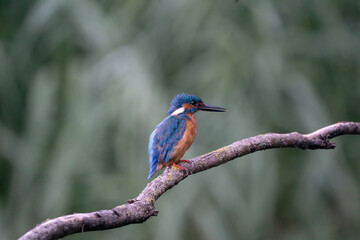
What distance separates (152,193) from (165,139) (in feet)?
2.24

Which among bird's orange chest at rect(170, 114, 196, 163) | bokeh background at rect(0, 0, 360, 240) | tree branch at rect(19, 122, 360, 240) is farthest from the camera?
bokeh background at rect(0, 0, 360, 240)

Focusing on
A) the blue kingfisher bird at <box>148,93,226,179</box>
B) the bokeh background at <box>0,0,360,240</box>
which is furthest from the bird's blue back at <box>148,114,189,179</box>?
the bokeh background at <box>0,0,360,240</box>

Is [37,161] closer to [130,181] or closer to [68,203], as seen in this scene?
[68,203]

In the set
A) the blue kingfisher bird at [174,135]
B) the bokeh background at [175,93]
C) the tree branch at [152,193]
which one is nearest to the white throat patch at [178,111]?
the blue kingfisher bird at [174,135]

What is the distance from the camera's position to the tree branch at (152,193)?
0.85m

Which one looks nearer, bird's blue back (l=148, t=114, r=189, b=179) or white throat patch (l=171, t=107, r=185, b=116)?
bird's blue back (l=148, t=114, r=189, b=179)

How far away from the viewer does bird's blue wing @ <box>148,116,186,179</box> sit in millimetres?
1804

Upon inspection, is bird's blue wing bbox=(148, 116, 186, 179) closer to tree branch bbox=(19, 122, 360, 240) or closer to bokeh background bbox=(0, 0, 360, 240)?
tree branch bbox=(19, 122, 360, 240)

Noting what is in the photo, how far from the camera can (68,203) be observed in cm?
271

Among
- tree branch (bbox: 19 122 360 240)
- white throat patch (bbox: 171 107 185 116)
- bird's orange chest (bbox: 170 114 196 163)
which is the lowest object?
tree branch (bbox: 19 122 360 240)

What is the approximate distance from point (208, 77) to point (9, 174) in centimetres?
136

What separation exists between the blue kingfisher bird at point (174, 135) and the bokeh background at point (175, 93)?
699mm

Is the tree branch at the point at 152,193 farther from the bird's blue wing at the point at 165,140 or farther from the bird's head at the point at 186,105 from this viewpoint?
the bird's head at the point at 186,105

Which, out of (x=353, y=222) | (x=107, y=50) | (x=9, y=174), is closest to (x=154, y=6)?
(x=107, y=50)
